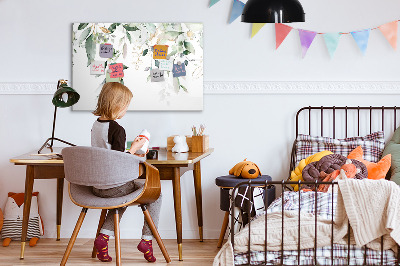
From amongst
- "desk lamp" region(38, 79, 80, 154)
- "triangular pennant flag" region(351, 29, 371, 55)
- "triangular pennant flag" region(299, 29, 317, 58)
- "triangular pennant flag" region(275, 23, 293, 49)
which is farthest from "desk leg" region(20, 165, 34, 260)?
"triangular pennant flag" region(351, 29, 371, 55)

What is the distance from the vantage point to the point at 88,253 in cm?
403

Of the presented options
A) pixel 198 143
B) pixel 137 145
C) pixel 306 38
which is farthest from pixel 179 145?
pixel 306 38

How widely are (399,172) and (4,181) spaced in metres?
2.78

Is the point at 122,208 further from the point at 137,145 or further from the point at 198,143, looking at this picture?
the point at 198,143

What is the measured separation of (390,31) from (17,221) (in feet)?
9.66

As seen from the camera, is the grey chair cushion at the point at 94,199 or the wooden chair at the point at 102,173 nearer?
the wooden chair at the point at 102,173

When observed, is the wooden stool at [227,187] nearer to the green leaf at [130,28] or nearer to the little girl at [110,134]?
the little girl at [110,134]

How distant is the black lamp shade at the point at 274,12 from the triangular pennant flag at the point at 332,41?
3.92 feet

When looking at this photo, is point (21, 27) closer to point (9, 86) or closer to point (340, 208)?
point (9, 86)

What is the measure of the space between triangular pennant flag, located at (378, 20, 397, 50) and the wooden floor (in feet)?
6.17

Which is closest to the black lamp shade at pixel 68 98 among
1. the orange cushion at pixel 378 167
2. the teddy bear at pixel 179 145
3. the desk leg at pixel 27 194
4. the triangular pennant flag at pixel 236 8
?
the desk leg at pixel 27 194

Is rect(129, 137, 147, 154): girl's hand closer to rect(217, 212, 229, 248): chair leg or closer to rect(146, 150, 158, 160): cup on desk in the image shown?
rect(146, 150, 158, 160): cup on desk

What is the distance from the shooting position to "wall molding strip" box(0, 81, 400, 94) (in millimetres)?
4402

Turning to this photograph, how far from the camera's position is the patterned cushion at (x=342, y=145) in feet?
13.8
